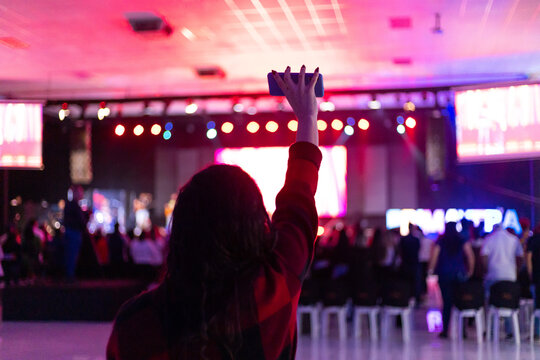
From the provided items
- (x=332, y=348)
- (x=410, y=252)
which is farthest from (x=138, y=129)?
(x=332, y=348)

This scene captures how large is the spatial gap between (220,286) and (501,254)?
7.10 m

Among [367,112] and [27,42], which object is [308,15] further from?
[367,112]

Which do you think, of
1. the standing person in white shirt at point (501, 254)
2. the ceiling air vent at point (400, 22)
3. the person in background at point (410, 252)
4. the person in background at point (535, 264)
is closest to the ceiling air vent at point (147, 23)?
the ceiling air vent at point (400, 22)

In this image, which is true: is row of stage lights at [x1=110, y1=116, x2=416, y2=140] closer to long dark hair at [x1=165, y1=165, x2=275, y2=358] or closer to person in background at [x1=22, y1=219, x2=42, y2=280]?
person in background at [x1=22, y1=219, x2=42, y2=280]

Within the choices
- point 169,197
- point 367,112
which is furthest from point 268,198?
point 367,112

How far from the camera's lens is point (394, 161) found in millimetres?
15852

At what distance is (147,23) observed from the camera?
23.4ft

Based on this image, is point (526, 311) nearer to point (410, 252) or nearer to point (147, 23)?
point (410, 252)

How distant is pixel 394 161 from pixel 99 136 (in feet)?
25.5

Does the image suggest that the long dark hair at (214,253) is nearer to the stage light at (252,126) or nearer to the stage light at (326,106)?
the stage light at (252,126)

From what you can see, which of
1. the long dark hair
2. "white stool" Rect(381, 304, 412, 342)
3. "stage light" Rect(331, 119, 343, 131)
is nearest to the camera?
the long dark hair

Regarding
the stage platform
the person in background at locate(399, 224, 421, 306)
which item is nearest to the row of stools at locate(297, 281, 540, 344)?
the person in background at locate(399, 224, 421, 306)

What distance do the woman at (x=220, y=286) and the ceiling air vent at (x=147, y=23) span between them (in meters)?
6.30

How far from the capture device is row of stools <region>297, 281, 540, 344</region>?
7204 mm
